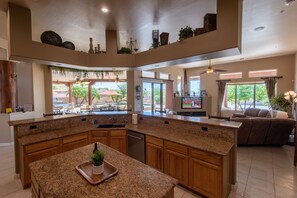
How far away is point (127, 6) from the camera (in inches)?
109

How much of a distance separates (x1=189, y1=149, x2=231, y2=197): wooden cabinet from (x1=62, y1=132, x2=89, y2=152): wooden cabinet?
2.33 m

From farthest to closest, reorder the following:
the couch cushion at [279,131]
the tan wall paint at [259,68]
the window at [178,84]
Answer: the window at [178,84] → the tan wall paint at [259,68] → the couch cushion at [279,131]

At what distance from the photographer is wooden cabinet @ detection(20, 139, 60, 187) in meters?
2.59

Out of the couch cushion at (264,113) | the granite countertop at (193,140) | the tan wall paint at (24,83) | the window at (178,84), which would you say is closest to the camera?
the granite countertop at (193,140)

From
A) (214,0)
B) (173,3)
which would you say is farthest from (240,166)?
→ (173,3)

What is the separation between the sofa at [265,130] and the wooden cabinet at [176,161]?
8.87 feet

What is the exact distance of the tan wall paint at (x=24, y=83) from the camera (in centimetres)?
541

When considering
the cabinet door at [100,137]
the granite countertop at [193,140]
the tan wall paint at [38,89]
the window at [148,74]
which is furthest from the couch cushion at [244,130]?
the tan wall paint at [38,89]

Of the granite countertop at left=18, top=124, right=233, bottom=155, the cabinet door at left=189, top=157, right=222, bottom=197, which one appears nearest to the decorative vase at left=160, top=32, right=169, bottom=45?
the granite countertop at left=18, top=124, right=233, bottom=155

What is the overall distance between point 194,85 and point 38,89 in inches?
341

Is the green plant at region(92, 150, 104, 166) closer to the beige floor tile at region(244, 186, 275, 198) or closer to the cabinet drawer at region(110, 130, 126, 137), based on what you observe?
the cabinet drawer at region(110, 130, 126, 137)

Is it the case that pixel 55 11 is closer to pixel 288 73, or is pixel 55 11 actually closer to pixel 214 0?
pixel 214 0

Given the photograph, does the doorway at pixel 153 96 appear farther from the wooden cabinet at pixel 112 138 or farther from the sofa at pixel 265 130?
the sofa at pixel 265 130

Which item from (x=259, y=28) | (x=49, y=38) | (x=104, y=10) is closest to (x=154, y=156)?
(x=104, y=10)
